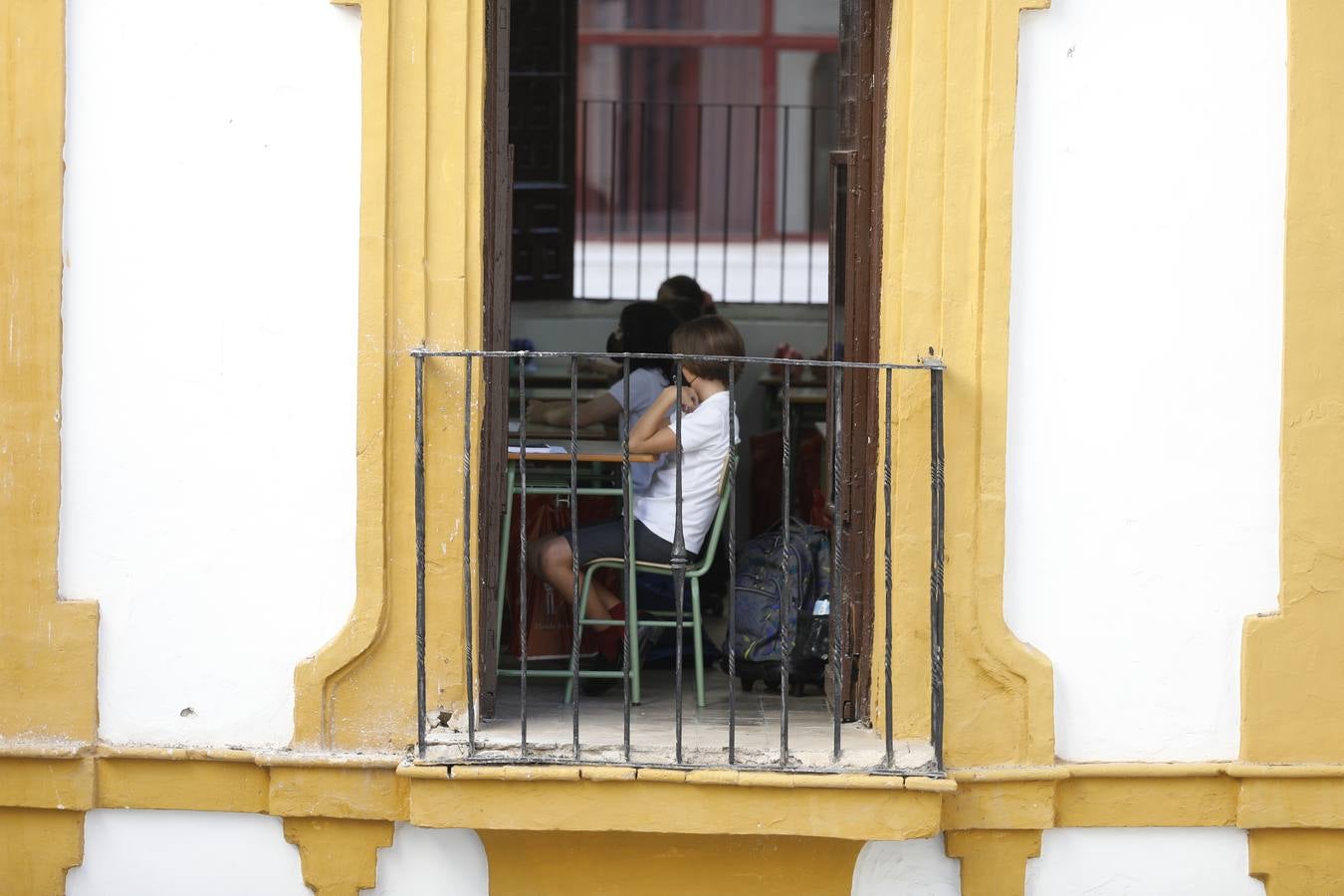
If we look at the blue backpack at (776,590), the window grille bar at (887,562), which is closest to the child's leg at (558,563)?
the blue backpack at (776,590)

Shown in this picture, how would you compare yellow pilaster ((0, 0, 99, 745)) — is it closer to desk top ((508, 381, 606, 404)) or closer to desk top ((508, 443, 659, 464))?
desk top ((508, 443, 659, 464))

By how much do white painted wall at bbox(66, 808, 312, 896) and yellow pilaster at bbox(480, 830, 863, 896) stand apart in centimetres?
63

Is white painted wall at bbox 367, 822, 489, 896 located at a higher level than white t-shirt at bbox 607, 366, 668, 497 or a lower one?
lower

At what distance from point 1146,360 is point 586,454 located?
1814 mm

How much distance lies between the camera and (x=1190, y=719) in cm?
462

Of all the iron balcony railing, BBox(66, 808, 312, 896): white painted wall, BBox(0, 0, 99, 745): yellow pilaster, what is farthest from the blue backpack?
the iron balcony railing

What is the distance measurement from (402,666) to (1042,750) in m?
1.87

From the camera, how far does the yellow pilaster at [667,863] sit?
4.54 m

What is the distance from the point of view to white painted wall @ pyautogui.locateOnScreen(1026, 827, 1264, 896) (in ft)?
15.2

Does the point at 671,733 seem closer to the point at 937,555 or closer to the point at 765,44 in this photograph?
the point at 937,555

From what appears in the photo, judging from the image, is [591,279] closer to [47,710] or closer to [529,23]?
[529,23]

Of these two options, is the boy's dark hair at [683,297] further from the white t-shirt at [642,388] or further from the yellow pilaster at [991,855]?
the yellow pilaster at [991,855]

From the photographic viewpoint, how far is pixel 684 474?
17.1ft

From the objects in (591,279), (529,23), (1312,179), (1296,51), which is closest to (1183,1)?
(1296,51)
